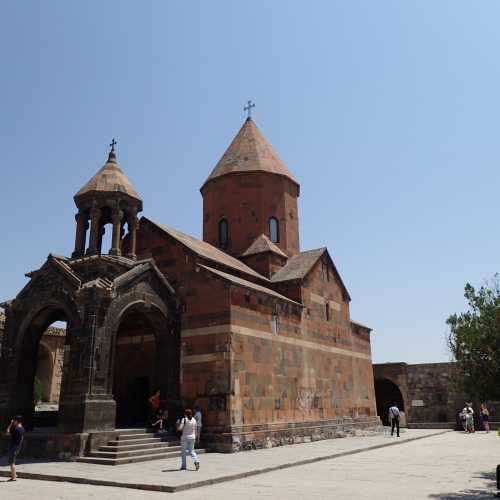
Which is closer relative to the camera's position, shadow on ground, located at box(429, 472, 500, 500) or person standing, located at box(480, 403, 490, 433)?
shadow on ground, located at box(429, 472, 500, 500)

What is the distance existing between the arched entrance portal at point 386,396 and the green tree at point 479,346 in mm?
21786

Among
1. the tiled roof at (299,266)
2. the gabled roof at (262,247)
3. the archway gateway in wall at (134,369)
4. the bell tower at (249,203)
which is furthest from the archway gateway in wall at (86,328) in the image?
the bell tower at (249,203)

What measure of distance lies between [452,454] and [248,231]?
40.2ft

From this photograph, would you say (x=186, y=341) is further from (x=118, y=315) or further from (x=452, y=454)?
(x=452, y=454)

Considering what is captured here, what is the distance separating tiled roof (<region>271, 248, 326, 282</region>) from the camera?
19.1 metres

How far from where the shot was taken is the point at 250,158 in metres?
23.1

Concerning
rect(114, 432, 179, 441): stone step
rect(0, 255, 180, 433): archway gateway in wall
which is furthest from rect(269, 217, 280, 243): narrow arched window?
rect(114, 432, 179, 441): stone step

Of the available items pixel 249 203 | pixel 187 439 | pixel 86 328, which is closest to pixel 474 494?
pixel 187 439

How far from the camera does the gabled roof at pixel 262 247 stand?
20.5 metres

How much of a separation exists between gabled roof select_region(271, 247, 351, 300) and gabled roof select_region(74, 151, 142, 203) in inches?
263

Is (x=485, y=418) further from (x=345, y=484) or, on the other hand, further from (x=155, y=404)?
(x=345, y=484)

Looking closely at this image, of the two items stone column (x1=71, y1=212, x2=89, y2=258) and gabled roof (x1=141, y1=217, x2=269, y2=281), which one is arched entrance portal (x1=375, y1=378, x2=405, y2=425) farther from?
stone column (x1=71, y1=212, x2=89, y2=258)

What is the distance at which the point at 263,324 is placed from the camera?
51.8 feet

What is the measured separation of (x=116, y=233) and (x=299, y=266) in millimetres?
8048
